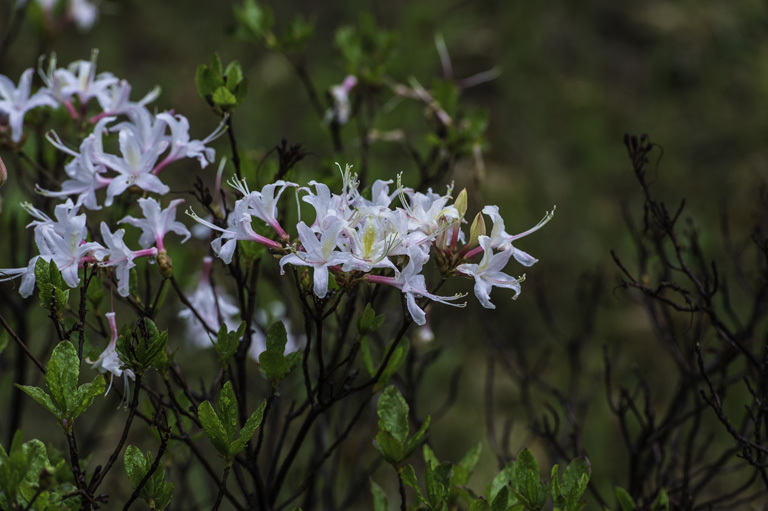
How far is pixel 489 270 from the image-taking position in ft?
4.19

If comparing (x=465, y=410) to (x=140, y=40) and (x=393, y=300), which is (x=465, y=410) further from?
(x=140, y=40)

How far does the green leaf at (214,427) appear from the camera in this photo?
4.00 feet

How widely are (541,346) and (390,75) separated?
73.4 inches

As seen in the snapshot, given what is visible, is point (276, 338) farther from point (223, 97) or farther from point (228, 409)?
point (223, 97)

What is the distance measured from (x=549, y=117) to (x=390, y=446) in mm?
4283

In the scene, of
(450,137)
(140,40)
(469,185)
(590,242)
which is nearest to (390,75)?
(469,185)

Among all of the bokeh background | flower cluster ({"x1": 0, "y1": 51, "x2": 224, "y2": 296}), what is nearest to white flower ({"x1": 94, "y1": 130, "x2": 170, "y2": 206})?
flower cluster ({"x1": 0, "y1": 51, "x2": 224, "y2": 296})

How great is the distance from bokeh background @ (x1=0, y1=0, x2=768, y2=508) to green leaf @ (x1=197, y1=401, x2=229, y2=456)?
2348 mm

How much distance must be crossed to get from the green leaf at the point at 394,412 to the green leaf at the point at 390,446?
5 centimetres

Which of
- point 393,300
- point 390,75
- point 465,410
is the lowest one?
point 465,410

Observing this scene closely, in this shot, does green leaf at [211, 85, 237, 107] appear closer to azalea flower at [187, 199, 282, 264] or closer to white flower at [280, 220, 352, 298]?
azalea flower at [187, 199, 282, 264]

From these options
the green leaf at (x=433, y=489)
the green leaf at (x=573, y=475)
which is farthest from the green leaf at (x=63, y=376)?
the green leaf at (x=573, y=475)

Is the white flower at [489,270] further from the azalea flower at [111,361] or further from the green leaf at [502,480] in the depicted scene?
the azalea flower at [111,361]

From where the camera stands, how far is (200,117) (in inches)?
224
